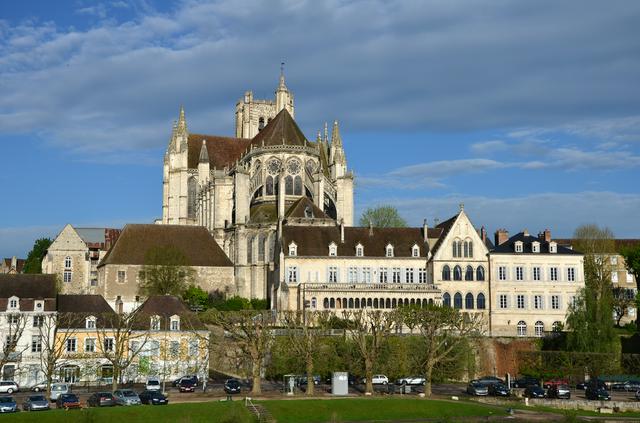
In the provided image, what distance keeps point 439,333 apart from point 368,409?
18.0 metres

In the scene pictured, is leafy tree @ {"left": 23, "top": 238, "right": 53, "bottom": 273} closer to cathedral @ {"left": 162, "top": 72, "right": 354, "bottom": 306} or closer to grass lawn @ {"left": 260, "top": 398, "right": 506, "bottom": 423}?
cathedral @ {"left": 162, "top": 72, "right": 354, "bottom": 306}

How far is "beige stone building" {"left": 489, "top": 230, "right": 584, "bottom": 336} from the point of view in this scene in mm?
84438

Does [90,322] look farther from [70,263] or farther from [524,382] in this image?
[70,263]

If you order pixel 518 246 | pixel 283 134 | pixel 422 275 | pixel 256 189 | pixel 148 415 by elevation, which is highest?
pixel 283 134

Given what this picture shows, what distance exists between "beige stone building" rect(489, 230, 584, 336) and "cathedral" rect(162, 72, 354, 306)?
57.1 feet

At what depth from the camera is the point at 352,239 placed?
86.5m

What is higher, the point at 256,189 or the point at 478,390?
the point at 256,189

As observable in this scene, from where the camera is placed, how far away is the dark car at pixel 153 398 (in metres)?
51.7

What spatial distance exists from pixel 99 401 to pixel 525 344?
39438 mm

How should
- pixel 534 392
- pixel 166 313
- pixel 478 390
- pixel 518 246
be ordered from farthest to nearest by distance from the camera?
pixel 518 246 → pixel 166 313 → pixel 534 392 → pixel 478 390

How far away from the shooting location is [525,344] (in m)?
79.3

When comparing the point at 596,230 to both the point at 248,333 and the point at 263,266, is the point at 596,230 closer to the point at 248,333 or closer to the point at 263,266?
the point at 263,266

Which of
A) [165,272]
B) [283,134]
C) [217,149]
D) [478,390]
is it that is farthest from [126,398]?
[217,149]

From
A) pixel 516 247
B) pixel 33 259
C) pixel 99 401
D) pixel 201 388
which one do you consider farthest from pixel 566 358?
pixel 33 259
